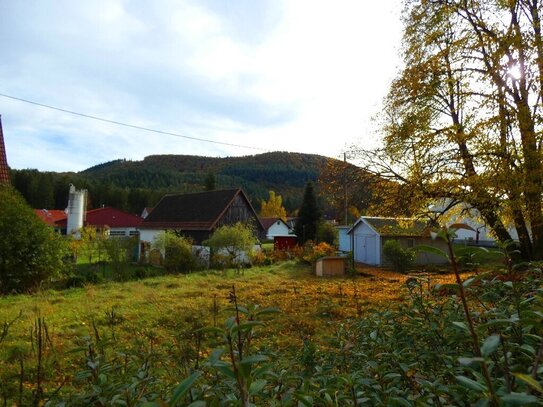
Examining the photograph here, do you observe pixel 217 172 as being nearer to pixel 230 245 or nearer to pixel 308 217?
pixel 308 217

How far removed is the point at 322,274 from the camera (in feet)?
62.7

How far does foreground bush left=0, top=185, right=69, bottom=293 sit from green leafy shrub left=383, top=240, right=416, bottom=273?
1632cm

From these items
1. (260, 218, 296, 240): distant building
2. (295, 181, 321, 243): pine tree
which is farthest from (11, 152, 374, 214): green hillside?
(295, 181, 321, 243): pine tree

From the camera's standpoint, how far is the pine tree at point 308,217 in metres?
42.5

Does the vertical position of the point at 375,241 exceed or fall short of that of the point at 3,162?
it falls short

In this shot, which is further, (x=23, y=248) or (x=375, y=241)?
(x=375, y=241)

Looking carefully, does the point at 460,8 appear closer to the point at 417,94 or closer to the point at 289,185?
the point at 417,94

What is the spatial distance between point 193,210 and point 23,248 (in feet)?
57.8

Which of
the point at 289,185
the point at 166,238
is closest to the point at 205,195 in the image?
the point at 166,238

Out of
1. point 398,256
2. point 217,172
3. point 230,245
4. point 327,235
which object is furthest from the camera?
point 217,172

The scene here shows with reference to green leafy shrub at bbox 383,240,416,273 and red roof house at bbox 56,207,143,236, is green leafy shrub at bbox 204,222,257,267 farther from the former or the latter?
red roof house at bbox 56,207,143,236

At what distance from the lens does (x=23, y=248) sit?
13.9 metres

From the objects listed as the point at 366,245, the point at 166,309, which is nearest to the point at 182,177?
the point at 366,245

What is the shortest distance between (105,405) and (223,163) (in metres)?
129
